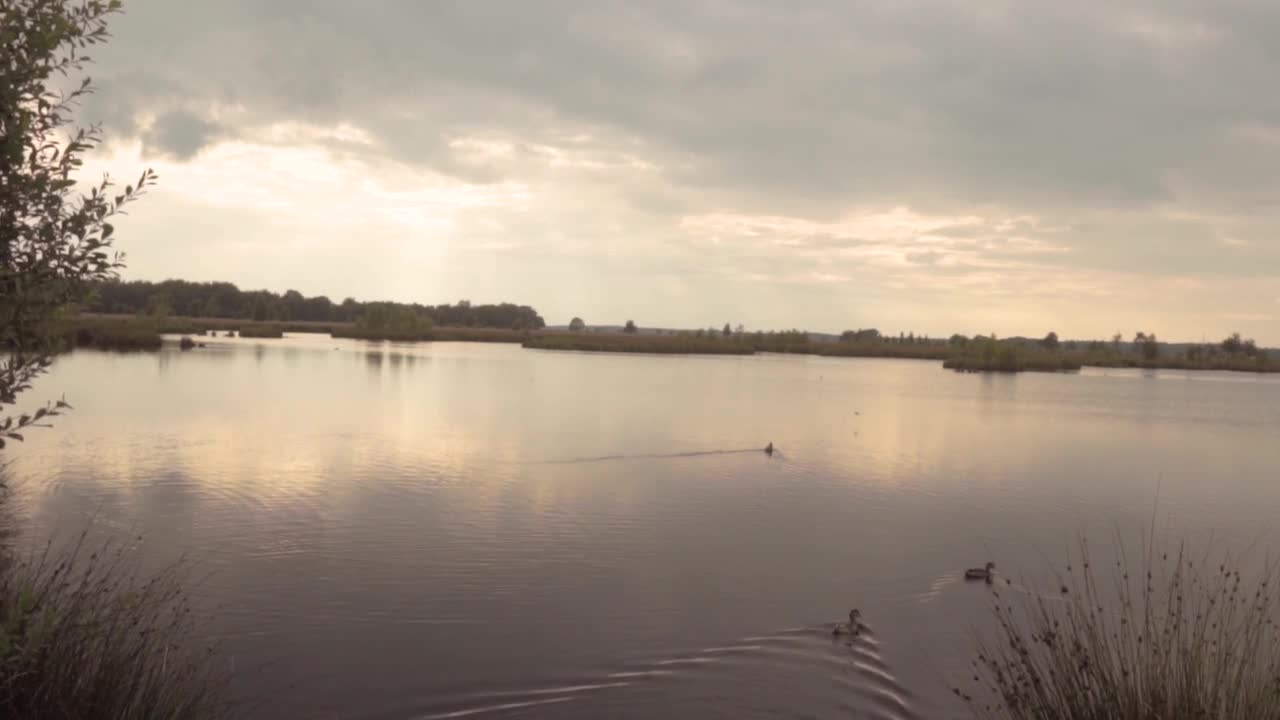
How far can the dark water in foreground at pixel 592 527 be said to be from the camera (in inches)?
283

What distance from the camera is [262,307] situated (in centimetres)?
14125

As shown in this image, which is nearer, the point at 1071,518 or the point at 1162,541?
the point at 1162,541

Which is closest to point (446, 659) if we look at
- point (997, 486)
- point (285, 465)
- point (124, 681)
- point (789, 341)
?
point (124, 681)

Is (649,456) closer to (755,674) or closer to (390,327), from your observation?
(755,674)

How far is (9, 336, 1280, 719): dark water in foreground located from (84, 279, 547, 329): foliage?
95501 mm

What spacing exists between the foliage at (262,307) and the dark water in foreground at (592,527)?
9550 cm

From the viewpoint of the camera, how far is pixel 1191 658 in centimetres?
A: 473

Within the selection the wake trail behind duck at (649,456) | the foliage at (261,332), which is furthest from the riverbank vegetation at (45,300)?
the foliage at (261,332)

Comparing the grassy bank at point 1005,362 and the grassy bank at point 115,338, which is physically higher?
the grassy bank at point 1005,362

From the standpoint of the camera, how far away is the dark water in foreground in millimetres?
7199

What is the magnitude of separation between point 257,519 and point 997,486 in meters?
13.8

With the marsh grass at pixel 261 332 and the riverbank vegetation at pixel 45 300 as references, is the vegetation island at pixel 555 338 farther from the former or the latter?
the riverbank vegetation at pixel 45 300

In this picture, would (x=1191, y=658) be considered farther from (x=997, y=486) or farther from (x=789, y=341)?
(x=789, y=341)

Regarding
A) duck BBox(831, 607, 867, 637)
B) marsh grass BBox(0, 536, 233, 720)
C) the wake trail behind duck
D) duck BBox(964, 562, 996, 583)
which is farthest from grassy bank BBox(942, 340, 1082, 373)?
marsh grass BBox(0, 536, 233, 720)
